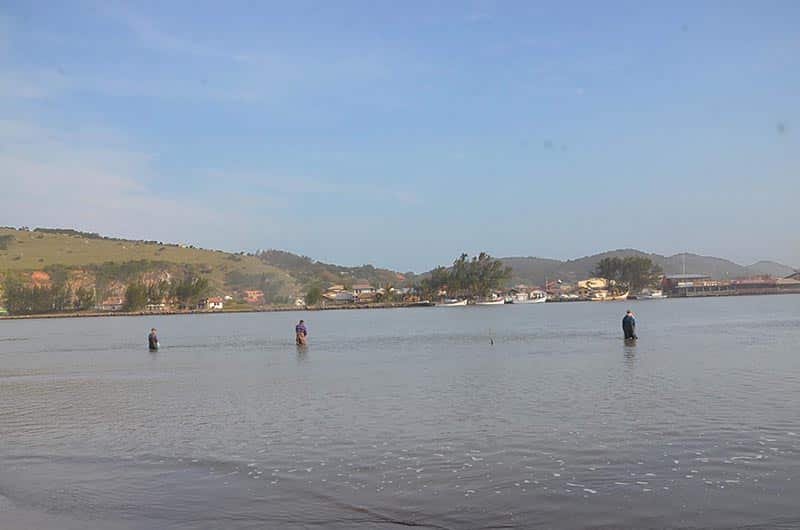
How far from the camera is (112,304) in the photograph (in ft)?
632

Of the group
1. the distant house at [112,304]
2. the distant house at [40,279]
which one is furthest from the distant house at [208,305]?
the distant house at [40,279]

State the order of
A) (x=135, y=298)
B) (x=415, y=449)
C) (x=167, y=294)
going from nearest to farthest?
(x=415, y=449) → (x=135, y=298) → (x=167, y=294)

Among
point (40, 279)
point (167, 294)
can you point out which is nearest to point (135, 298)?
point (167, 294)

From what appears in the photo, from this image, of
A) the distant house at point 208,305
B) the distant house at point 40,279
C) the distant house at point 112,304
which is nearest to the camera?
the distant house at point 40,279

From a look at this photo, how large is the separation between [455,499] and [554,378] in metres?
17.1

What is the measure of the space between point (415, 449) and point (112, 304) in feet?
618

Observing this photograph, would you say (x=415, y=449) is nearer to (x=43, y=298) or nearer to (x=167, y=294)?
(x=43, y=298)

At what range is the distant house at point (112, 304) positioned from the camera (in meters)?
189

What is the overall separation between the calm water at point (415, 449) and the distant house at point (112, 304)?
164 metres

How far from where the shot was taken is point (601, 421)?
18.7 metres

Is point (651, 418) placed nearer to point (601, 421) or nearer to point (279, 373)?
point (601, 421)

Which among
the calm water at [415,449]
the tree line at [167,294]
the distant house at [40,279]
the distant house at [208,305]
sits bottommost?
the calm water at [415,449]

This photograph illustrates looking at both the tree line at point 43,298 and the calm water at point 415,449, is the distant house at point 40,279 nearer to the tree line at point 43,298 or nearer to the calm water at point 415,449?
the tree line at point 43,298

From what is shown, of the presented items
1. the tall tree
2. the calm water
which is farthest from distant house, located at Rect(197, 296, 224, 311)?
the calm water
